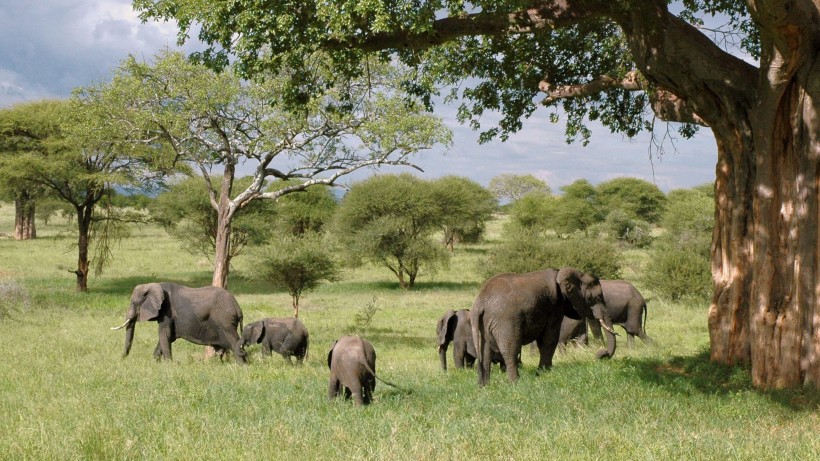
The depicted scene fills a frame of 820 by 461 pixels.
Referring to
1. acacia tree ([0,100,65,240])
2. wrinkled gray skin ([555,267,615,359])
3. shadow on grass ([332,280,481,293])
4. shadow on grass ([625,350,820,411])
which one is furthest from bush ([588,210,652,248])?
wrinkled gray skin ([555,267,615,359])

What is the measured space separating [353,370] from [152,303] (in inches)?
329

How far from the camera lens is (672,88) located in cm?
1171

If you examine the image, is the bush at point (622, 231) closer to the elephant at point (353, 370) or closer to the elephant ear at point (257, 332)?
the elephant ear at point (257, 332)

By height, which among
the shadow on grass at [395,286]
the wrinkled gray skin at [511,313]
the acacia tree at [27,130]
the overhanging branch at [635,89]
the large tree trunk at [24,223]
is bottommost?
the shadow on grass at [395,286]

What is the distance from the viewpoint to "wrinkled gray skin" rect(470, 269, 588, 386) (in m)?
11.7

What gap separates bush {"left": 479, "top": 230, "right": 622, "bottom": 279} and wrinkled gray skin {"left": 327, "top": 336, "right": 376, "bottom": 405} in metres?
26.3

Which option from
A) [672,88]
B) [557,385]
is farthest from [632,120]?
[557,385]

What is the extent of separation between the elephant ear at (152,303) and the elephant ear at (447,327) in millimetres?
6517

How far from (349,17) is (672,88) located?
16.8 feet

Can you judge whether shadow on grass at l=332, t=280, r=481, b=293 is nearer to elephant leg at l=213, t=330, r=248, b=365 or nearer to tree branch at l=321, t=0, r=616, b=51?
elephant leg at l=213, t=330, r=248, b=365

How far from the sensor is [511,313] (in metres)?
11.7

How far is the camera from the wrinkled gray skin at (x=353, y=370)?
10.4 metres

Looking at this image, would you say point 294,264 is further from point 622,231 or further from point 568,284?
point 622,231

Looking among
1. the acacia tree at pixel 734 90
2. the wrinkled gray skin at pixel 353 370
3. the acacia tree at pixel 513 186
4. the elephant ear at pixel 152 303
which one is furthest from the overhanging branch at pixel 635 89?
the acacia tree at pixel 513 186
